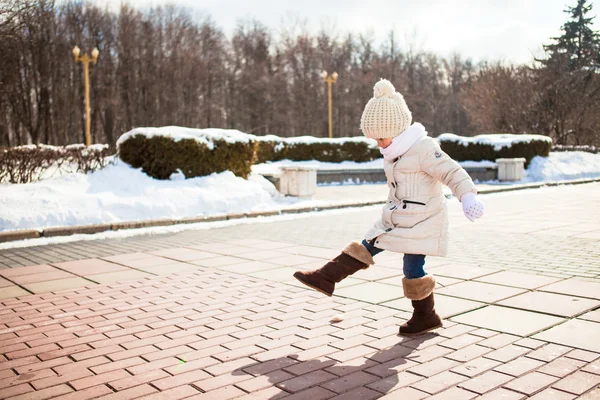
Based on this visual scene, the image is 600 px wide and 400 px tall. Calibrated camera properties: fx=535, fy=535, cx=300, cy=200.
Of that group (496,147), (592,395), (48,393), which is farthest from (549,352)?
(496,147)

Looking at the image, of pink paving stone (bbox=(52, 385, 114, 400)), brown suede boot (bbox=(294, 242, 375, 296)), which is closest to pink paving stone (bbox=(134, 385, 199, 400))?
pink paving stone (bbox=(52, 385, 114, 400))

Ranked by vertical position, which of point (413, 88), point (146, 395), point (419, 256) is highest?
point (413, 88)

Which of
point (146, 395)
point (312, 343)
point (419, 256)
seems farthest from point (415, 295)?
point (146, 395)

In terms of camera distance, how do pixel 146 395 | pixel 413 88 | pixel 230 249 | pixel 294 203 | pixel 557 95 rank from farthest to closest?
pixel 413 88
pixel 557 95
pixel 294 203
pixel 230 249
pixel 146 395

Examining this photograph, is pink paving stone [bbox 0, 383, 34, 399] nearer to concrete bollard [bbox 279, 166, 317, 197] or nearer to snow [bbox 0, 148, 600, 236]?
snow [bbox 0, 148, 600, 236]

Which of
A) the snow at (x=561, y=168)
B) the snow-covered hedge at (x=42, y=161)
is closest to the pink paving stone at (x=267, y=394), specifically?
the snow-covered hedge at (x=42, y=161)

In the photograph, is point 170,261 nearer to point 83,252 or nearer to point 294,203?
point 83,252

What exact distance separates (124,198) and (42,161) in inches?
146

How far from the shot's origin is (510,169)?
19.4 metres

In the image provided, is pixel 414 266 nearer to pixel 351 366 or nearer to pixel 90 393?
pixel 351 366

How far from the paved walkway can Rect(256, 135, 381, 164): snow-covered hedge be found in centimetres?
1615

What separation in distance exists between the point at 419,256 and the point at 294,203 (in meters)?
9.02

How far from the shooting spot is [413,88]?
182ft

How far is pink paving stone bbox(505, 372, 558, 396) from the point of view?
8.34ft
